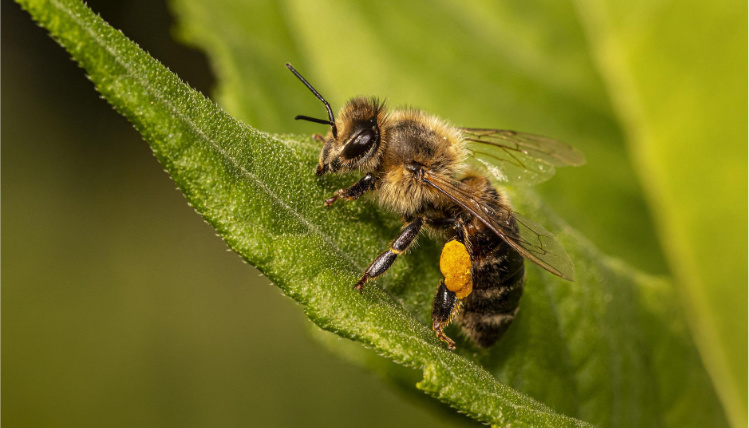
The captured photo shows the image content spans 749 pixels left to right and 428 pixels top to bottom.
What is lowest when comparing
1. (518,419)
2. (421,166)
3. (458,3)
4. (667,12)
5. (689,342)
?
(518,419)

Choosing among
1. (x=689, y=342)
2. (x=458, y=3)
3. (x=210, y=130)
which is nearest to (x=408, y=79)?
(x=458, y=3)

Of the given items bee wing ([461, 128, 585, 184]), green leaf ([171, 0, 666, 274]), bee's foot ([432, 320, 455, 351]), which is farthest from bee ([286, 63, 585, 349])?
green leaf ([171, 0, 666, 274])

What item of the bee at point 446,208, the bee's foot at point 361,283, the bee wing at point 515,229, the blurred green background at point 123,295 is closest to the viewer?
the bee's foot at point 361,283

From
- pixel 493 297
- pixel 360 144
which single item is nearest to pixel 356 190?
pixel 360 144

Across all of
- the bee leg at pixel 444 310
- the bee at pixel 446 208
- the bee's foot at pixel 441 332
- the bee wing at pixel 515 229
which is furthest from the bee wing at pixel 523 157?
the bee's foot at pixel 441 332

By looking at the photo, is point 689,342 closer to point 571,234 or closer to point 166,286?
point 571,234

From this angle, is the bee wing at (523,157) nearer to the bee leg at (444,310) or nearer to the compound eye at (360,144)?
the compound eye at (360,144)

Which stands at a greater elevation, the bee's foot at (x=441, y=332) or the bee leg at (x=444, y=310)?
the bee leg at (x=444, y=310)
